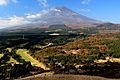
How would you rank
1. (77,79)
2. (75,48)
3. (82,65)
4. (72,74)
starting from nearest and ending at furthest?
(77,79), (72,74), (82,65), (75,48)

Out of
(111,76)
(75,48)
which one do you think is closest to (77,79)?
(111,76)

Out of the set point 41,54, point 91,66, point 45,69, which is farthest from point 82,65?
point 41,54

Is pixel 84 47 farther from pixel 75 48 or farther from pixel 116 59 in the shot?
pixel 116 59

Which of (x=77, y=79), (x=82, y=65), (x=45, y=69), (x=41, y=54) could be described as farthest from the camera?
(x=41, y=54)

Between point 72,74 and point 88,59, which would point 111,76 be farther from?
point 88,59

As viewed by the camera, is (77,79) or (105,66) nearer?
(77,79)

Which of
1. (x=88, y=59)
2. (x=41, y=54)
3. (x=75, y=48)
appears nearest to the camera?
(x=88, y=59)

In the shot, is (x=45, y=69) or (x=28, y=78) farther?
(x=45, y=69)

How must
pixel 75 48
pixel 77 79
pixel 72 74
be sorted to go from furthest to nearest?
pixel 75 48 < pixel 72 74 < pixel 77 79

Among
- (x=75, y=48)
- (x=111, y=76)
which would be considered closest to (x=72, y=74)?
(x=111, y=76)
